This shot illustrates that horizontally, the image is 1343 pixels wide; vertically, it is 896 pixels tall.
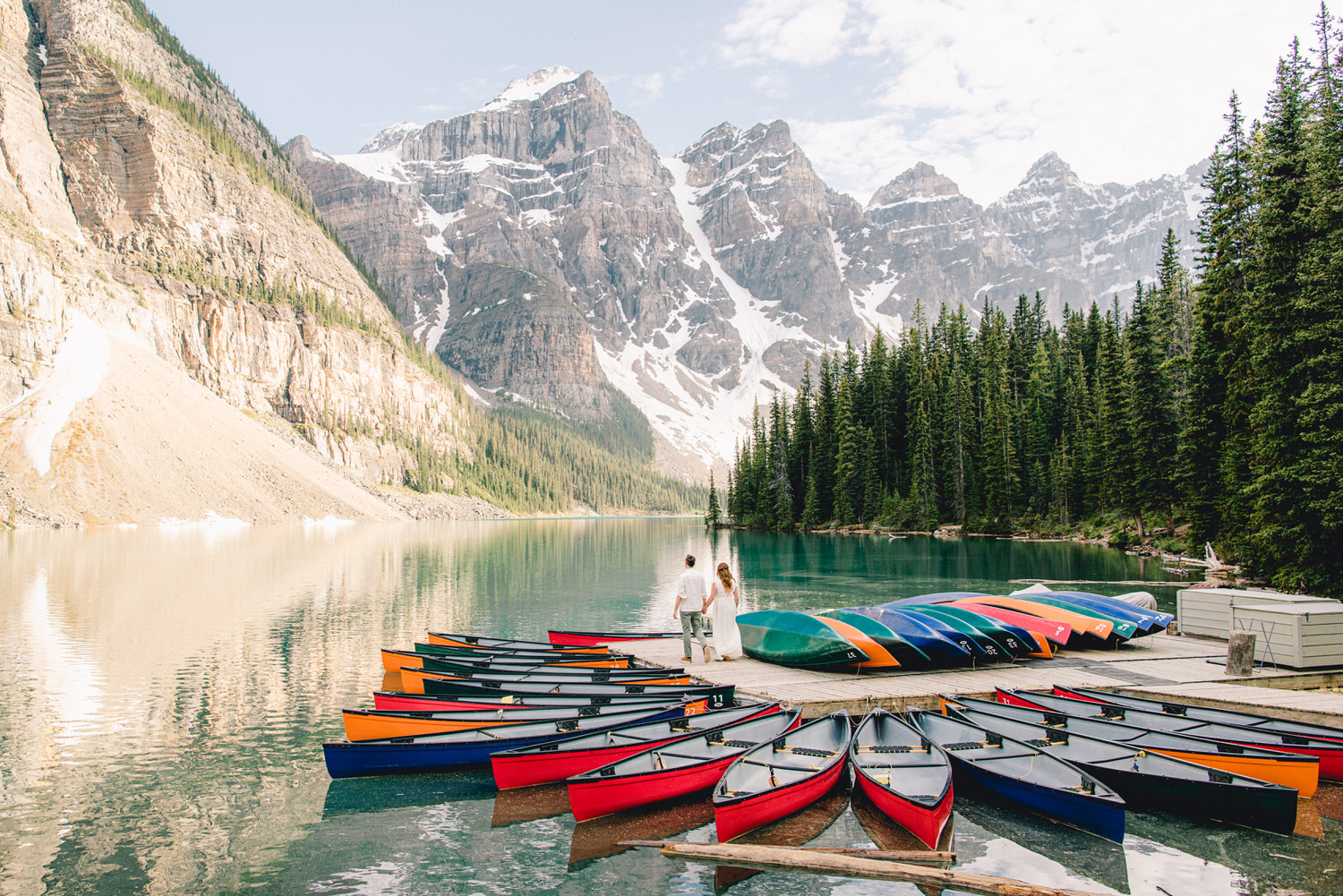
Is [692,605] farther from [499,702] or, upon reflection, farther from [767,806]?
[767,806]

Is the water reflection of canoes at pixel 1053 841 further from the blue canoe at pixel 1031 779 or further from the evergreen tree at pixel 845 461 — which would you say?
the evergreen tree at pixel 845 461

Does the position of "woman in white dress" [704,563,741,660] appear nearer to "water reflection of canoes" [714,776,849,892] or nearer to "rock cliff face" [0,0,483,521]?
"water reflection of canoes" [714,776,849,892]

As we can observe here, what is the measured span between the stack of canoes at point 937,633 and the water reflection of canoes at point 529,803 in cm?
718

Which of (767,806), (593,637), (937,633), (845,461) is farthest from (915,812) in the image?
(845,461)

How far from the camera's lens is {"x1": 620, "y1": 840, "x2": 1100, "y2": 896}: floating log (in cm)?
820

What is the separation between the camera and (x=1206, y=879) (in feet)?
31.1

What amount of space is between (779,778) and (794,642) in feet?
22.5

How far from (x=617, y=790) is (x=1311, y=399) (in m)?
26.4

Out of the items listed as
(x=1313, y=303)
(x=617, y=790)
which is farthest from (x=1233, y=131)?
(x=617, y=790)

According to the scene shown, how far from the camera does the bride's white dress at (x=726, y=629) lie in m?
18.5

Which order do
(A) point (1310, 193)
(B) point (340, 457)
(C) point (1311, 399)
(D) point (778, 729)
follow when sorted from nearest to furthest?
(D) point (778, 729) → (C) point (1311, 399) → (A) point (1310, 193) → (B) point (340, 457)

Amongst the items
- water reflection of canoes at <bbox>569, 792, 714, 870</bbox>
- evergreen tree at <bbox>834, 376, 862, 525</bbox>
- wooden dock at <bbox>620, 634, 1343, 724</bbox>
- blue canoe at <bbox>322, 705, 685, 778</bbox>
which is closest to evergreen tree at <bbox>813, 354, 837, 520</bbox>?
evergreen tree at <bbox>834, 376, 862, 525</bbox>

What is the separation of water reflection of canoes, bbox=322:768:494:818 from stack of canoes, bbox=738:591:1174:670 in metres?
7.73

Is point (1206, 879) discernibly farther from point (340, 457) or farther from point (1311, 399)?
point (340, 457)
